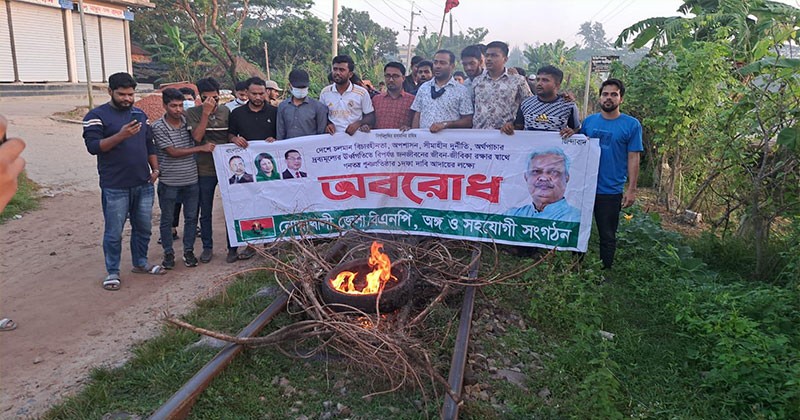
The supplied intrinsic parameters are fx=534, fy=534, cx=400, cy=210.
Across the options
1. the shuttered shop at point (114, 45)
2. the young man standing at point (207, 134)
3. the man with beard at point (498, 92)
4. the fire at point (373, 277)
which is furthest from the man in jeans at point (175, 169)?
the shuttered shop at point (114, 45)

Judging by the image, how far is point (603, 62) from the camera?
36.1ft

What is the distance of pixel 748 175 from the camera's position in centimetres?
634

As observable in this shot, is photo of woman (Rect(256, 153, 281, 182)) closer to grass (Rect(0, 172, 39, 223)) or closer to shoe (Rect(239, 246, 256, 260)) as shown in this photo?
shoe (Rect(239, 246, 256, 260))

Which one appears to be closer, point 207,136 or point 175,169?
point 175,169

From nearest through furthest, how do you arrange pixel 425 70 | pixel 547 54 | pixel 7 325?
1. pixel 7 325
2. pixel 425 70
3. pixel 547 54

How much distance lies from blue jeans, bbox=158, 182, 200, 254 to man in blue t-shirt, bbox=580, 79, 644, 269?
466cm

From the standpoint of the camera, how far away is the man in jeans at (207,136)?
20.5 ft

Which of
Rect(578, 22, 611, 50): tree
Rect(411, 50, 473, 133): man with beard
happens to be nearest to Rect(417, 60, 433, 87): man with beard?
Rect(411, 50, 473, 133): man with beard

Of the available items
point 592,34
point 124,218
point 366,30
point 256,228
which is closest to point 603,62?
point 256,228

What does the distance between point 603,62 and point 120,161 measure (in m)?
9.29

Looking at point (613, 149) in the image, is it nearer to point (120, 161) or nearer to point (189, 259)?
point (189, 259)

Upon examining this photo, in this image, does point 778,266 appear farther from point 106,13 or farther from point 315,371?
point 106,13

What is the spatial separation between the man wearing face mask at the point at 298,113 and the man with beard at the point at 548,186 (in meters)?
2.67

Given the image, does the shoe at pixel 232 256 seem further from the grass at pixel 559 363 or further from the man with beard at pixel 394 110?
the man with beard at pixel 394 110
